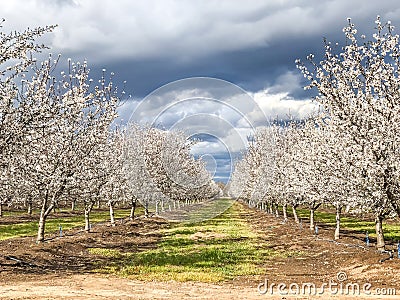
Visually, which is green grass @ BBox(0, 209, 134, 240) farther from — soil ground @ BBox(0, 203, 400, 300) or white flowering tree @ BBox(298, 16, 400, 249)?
white flowering tree @ BBox(298, 16, 400, 249)

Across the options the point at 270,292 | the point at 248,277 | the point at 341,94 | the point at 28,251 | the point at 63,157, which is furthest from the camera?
the point at 63,157

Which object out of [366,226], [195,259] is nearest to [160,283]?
[195,259]

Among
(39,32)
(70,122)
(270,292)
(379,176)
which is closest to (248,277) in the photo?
(270,292)

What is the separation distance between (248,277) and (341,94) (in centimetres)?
969

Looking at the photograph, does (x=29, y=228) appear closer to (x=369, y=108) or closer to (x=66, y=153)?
(x=66, y=153)

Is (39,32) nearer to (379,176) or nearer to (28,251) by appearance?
(28,251)

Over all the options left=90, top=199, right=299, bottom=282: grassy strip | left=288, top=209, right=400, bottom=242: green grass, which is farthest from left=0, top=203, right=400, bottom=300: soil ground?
left=288, top=209, right=400, bottom=242: green grass

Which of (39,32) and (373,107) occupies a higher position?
(39,32)

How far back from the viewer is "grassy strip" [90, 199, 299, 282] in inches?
861

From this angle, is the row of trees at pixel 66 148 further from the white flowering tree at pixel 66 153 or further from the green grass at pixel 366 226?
the green grass at pixel 366 226

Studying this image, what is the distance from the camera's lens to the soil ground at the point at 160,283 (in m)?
16.5

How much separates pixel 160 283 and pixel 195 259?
8.03 meters

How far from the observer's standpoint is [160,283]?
19.2 metres

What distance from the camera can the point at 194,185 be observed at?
99.2 meters
